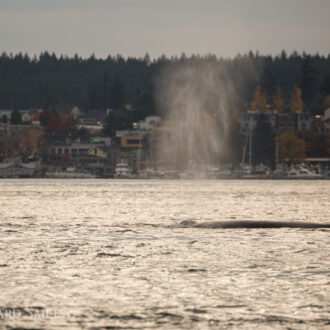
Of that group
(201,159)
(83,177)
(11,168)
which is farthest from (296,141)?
(11,168)

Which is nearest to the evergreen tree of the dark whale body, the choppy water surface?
the dark whale body

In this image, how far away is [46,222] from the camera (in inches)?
1713

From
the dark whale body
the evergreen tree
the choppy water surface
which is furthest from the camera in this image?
the evergreen tree

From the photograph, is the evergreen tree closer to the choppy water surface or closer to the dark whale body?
the dark whale body

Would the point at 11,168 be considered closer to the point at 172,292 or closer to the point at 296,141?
the point at 296,141

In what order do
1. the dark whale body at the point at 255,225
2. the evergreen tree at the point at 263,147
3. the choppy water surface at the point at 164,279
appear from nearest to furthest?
the choppy water surface at the point at 164,279, the dark whale body at the point at 255,225, the evergreen tree at the point at 263,147

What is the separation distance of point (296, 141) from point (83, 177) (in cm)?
5435

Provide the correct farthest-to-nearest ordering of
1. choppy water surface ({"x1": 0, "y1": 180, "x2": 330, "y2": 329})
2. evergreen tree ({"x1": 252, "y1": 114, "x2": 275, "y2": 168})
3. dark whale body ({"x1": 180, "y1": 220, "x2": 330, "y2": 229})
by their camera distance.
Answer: evergreen tree ({"x1": 252, "y1": 114, "x2": 275, "y2": 168}), dark whale body ({"x1": 180, "y1": 220, "x2": 330, "y2": 229}), choppy water surface ({"x1": 0, "y1": 180, "x2": 330, "y2": 329})

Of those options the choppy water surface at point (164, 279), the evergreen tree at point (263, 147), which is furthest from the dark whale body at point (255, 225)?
the evergreen tree at point (263, 147)

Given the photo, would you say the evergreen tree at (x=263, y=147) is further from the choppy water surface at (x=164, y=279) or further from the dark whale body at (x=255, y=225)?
the choppy water surface at (x=164, y=279)

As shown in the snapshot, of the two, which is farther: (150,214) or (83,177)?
(83,177)

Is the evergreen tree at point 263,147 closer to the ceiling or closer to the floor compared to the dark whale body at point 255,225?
closer to the ceiling

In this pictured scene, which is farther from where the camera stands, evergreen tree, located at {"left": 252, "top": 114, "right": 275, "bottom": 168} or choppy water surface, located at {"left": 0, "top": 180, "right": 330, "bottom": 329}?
evergreen tree, located at {"left": 252, "top": 114, "right": 275, "bottom": 168}

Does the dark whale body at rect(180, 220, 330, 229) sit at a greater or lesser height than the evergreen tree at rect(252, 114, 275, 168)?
lesser
